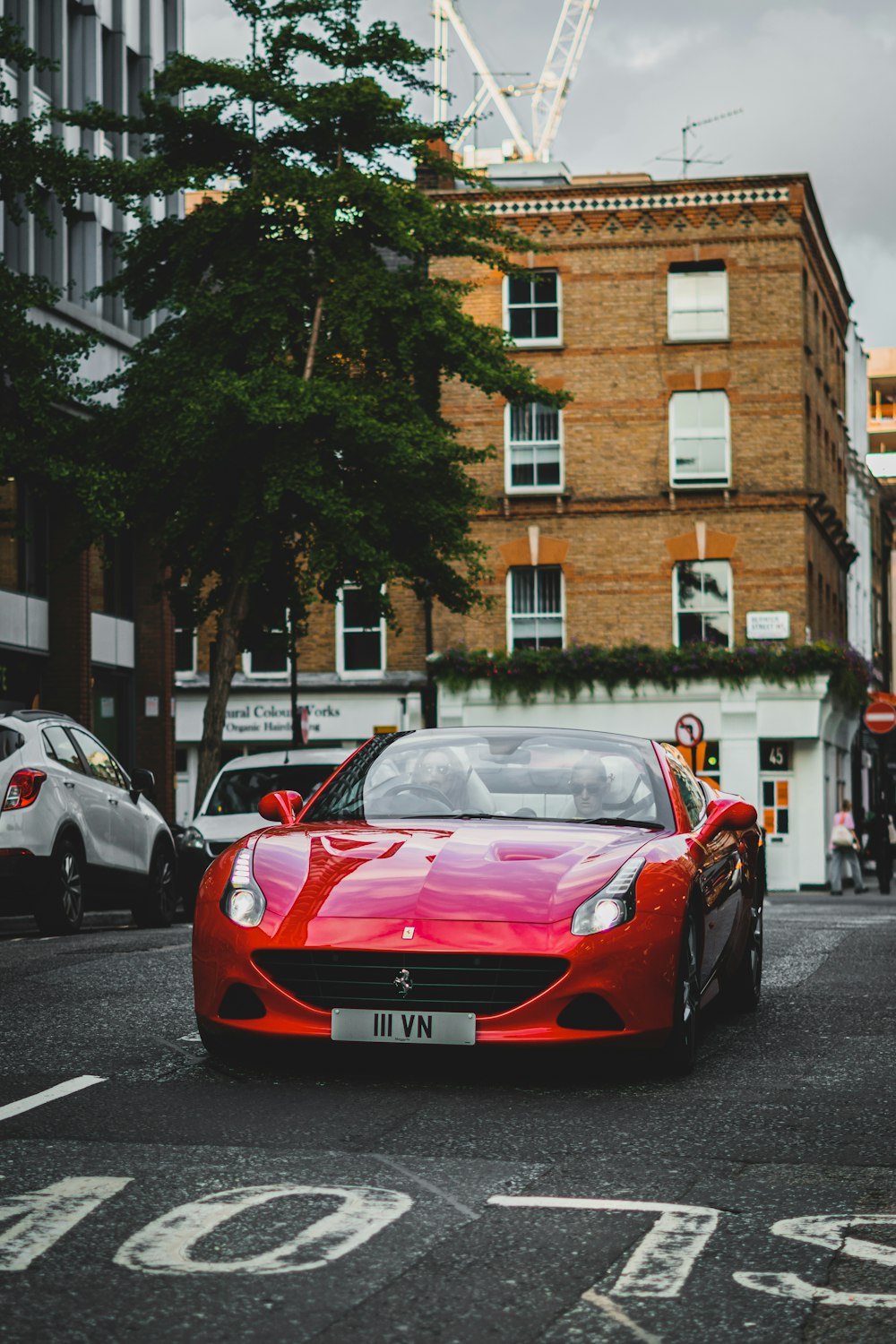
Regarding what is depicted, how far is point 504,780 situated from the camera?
328 inches

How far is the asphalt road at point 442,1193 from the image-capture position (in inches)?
158

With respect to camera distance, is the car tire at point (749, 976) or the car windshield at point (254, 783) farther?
the car windshield at point (254, 783)

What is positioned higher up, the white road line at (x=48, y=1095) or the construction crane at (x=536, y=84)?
the construction crane at (x=536, y=84)

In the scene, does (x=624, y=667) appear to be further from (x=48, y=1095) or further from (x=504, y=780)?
(x=48, y=1095)

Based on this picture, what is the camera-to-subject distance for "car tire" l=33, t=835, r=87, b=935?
1483 centimetres

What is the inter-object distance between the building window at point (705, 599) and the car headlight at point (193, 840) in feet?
70.6

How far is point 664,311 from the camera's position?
39656 millimetres

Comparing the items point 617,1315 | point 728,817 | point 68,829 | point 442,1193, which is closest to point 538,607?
point 68,829

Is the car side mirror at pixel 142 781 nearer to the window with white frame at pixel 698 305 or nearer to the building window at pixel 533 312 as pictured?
the building window at pixel 533 312

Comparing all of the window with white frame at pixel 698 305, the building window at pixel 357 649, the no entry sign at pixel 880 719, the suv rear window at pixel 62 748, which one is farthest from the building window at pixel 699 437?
the suv rear window at pixel 62 748

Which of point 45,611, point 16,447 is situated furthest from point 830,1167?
point 45,611

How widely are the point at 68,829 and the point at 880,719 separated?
20498mm

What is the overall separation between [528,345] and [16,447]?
22.3 metres

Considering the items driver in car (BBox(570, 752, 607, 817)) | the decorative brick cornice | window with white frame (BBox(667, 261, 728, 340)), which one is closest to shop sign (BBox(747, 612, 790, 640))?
window with white frame (BBox(667, 261, 728, 340))
